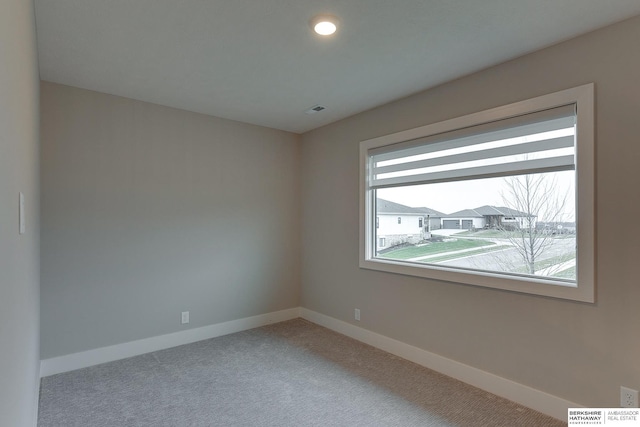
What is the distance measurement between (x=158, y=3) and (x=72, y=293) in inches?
99.3

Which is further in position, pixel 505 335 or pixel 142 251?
pixel 142 251

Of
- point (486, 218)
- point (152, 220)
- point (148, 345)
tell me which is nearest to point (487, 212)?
point (486, 218)

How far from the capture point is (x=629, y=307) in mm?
1991

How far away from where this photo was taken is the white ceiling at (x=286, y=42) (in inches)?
76.2

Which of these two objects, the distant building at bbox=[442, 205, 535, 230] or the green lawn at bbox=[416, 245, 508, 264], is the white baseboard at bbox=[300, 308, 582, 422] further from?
the distant building at bbox=[442, 205, 535, 230]

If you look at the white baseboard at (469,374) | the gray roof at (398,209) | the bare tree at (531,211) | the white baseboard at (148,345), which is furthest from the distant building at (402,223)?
the white baseboard at (148,345)

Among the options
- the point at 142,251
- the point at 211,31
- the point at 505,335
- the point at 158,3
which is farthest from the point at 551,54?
the point at 142,251

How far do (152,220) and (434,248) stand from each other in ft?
9.17

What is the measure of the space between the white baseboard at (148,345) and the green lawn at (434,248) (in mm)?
1744

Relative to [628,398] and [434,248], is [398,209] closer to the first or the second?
[434,248]

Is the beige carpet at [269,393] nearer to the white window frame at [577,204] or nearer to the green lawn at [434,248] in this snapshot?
the white window frame at [577,204]

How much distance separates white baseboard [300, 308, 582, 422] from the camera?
2.28 metres

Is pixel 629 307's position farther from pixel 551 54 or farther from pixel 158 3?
pixel 158 3

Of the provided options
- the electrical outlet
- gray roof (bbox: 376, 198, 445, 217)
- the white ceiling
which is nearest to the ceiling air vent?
the white ceiling
